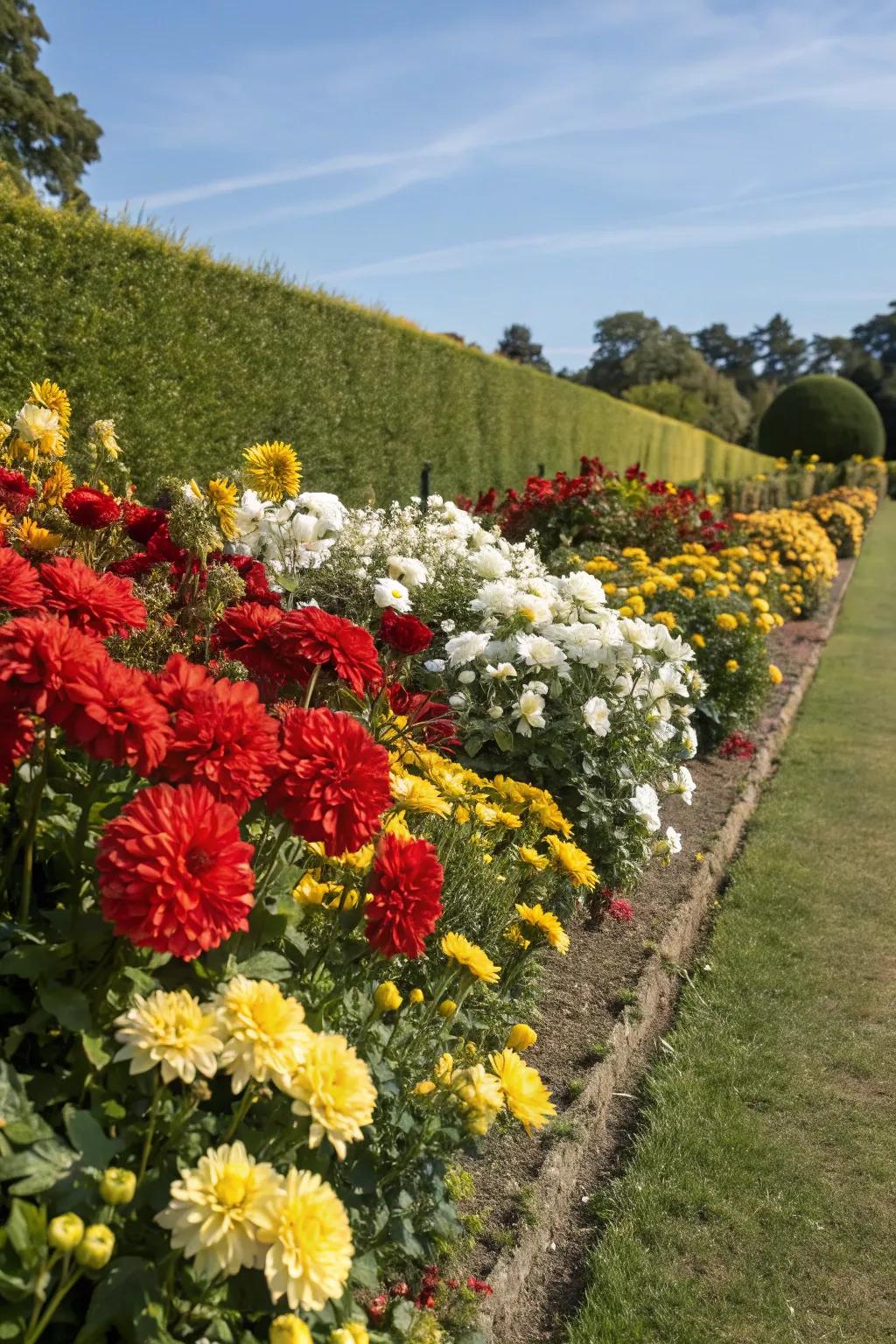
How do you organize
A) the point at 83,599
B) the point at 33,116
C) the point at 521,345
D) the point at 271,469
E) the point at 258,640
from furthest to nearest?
the point at 521,345, the point at 33,116, the point at 271,469, the point at 258,640, the point at 83,599

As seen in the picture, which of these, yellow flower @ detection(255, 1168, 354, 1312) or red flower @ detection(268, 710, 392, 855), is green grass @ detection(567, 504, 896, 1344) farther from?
red flower @ detection(268, 710, 392, 855)

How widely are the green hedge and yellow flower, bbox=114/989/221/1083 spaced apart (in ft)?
16.3

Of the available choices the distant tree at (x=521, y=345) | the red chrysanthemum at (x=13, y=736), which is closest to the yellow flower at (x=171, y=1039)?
the red chrysanthemum at (x=13, y=736)

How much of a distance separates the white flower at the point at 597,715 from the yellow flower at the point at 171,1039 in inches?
88.6

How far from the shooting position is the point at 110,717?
4.19 ft

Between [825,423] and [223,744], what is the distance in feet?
119

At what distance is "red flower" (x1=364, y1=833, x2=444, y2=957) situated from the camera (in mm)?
1553

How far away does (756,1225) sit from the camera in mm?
2367

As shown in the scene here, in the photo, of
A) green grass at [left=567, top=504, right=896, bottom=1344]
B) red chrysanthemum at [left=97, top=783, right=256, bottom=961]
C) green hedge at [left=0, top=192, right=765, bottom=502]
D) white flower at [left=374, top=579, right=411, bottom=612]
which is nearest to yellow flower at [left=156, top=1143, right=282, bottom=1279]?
red chrysanthemum at [left=97, top=783, right=256, bottom=961]

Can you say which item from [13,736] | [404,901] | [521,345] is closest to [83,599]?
[13,736]

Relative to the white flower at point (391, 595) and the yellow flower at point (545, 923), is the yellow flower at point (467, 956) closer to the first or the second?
the yellow flower at point (545, 923)

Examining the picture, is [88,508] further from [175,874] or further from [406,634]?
[175,874]

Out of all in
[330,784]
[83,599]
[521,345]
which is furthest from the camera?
[521,345]

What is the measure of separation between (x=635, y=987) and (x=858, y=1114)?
26.6 inches
